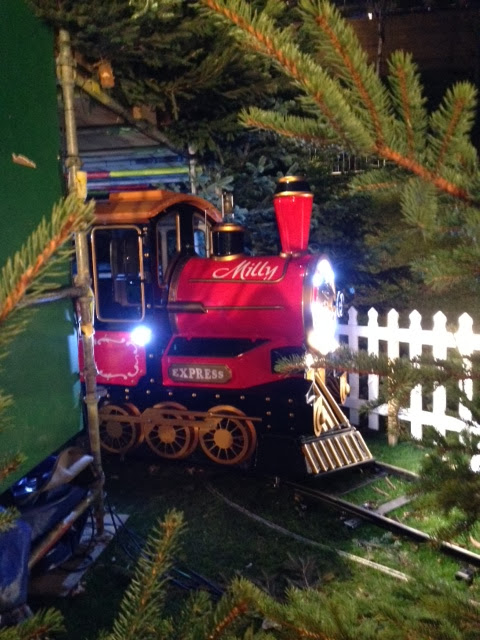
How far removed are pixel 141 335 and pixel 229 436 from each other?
1406 mm

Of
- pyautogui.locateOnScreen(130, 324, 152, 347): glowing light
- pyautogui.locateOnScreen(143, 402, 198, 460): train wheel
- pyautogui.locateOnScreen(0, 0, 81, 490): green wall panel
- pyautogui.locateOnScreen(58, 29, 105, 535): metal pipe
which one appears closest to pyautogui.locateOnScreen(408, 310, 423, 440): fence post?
pyautogui.locateOnScreen(143, 402, 198, 460): train wheel

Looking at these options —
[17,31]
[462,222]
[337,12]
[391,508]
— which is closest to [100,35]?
[17,31]

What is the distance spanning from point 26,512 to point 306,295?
3.18 metres

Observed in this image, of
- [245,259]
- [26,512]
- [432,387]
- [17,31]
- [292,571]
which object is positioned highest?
[17,31]

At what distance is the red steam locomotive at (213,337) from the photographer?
Result: 5.45 meters

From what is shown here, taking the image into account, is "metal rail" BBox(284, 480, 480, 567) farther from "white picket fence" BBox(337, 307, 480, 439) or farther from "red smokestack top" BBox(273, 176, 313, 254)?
"red smokestack top" BBox(273, 176, 313, 254)

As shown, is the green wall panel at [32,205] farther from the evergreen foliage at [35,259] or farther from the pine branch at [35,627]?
the evergreen foliage at [35,259]

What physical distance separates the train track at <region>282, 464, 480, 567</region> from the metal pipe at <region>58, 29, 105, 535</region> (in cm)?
189

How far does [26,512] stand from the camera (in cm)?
330

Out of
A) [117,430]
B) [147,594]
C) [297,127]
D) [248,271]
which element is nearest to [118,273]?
[248,271]

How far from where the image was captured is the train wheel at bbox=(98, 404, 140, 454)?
6.06 meters

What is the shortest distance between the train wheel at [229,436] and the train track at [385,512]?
599mm

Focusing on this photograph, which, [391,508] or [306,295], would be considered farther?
[306,295]

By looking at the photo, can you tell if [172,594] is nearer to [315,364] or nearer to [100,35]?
[315,364]
